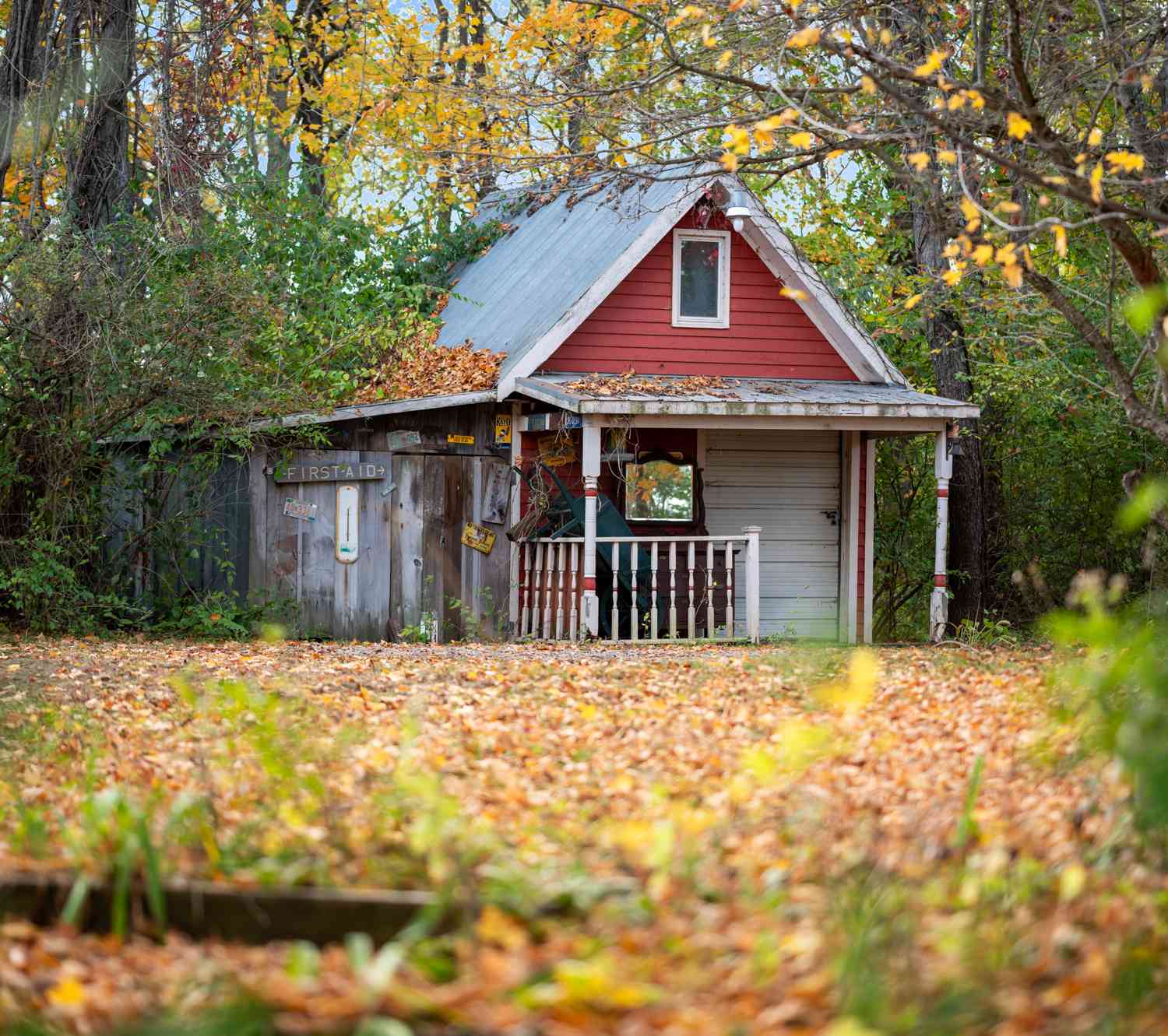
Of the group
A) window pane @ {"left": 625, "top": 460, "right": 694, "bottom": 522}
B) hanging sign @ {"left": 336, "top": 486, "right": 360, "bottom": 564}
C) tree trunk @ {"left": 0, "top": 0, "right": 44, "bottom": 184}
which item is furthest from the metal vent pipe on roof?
window pane @ {"left": 625, "top": 460, "right": 694, "bottom": 522}

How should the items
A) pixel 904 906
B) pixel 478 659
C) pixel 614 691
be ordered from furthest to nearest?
pixel 478 659 → pixel 614 691 → pixel 904 906

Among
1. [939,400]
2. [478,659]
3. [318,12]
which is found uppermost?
[318,12]

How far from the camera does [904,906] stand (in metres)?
3.96

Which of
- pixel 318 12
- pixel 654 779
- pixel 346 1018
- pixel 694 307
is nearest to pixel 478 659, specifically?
pixel 654 779

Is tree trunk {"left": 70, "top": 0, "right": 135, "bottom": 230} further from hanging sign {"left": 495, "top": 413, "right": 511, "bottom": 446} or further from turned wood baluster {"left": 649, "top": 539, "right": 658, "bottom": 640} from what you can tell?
turned wood baluster {"left": 649, "top": 539, "right": 658, "bottom": 640}

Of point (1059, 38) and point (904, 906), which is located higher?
point (1059, 38)

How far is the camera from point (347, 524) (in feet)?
53.8

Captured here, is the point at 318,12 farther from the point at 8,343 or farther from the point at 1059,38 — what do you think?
the point at 1059,38

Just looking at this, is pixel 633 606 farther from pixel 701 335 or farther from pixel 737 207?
pixel 737 207

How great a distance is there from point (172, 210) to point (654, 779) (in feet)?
40.6

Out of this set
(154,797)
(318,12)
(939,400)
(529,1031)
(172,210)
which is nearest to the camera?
(529,1031)

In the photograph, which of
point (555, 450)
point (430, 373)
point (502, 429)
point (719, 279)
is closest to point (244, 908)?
point (502, 429)

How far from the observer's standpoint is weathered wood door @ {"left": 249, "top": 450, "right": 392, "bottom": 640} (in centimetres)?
1622

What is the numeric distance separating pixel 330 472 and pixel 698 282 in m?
4.70
